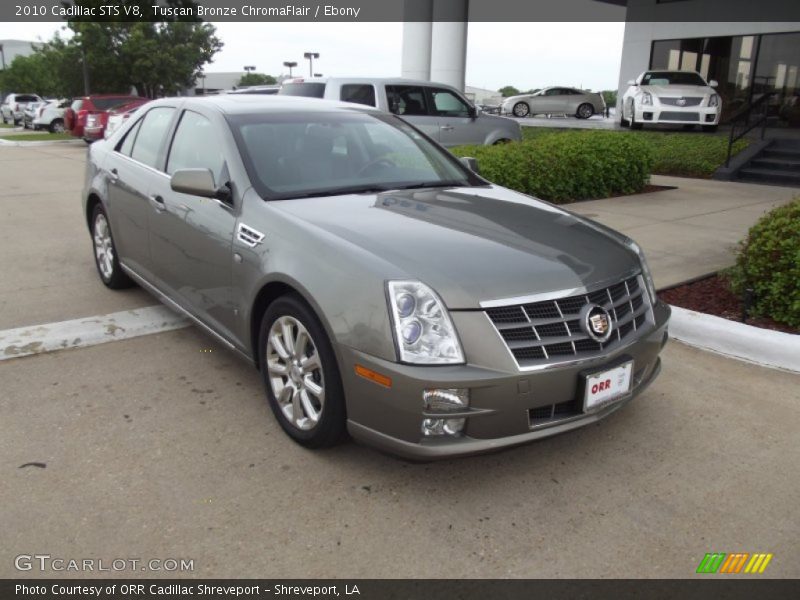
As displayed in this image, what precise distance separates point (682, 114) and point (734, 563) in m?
15.0

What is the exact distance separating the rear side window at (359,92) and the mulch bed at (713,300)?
21.2 feet

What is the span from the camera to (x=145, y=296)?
5.46 m

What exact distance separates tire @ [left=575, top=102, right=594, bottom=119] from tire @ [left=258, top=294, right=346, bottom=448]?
29.2m

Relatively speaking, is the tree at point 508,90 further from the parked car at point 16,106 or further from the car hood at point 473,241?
the car hood at point 473,241

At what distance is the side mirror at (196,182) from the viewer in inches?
138

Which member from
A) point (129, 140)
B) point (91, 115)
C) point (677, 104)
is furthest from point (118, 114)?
point (129, 140)

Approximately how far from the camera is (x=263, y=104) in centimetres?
425

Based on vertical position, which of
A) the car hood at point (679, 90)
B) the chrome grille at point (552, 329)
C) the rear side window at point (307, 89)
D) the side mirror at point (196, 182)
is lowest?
the chrome grille at point (552, 329)

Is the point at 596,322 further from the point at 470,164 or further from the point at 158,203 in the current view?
the point at 158,203

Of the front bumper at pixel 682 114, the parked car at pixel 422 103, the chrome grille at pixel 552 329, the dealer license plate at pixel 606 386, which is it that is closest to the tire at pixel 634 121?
the front bumper at pixel 682 114

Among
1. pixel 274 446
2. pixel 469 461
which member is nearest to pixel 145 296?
pixel 274 446

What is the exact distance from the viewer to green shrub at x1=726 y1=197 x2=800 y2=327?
4539mm
